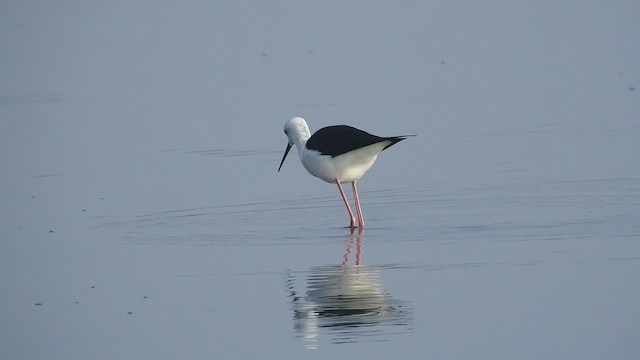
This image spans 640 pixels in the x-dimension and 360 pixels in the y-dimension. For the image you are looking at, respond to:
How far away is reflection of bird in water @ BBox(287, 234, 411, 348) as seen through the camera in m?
7.73

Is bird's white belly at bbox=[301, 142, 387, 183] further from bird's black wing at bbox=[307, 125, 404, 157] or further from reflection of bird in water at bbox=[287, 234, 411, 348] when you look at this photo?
reflection of bird in water at bbox=[287, 234, 411, 348]

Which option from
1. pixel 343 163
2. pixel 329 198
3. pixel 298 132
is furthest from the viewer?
pixel 298 132

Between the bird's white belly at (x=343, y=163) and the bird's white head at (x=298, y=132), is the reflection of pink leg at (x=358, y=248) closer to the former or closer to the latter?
the bird's white belly at (x=343, y=163)

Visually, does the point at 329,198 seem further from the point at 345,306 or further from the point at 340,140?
the point at 345,306

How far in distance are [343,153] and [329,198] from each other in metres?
1.10

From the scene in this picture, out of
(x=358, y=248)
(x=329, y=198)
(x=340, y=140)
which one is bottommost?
(x=358, y=248)

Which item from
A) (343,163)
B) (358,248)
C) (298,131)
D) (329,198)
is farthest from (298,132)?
(358,248)

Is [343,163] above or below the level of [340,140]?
below

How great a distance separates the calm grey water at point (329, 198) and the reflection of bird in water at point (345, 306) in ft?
0.07

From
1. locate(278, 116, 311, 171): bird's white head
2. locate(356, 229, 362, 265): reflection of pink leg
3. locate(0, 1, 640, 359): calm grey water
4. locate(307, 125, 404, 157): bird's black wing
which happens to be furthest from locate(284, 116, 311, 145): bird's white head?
locate(356, 229, 362, 265): reflection of pink leg

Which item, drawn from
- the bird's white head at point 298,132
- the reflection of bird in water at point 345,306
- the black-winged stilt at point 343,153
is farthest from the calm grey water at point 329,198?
the bird's white head at point 298,132

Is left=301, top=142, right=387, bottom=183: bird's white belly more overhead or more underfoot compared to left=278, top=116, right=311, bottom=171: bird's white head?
more underfoot

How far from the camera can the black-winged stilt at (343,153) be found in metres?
11.1

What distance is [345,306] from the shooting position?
8.19m
